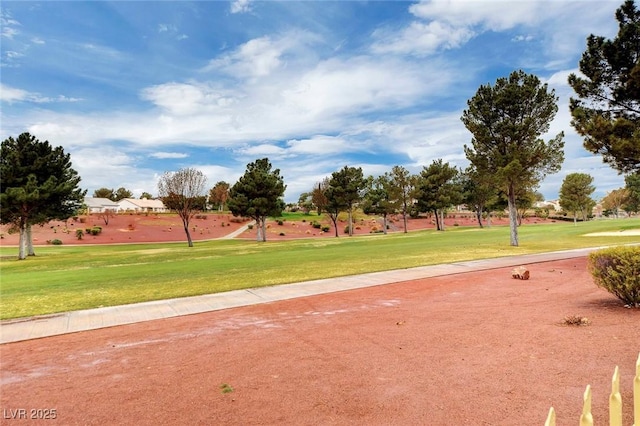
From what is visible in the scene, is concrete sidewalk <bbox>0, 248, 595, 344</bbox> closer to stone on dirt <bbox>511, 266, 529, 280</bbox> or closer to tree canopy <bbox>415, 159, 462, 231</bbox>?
stone on dirt <bbox>511, 266, 529, 280</bbox>

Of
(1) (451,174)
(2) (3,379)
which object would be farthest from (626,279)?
(1) (451,174)

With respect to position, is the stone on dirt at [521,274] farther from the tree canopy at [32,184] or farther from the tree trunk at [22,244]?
the tree trunk at [22,244]

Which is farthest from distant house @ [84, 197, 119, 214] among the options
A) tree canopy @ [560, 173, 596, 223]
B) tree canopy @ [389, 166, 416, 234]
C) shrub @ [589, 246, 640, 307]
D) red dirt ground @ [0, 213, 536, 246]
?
shrub @ [589, 246, 640, 307]

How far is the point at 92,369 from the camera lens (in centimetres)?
626

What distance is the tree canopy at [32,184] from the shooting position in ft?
108

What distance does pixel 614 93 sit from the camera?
1673cm

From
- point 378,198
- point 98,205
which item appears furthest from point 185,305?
point 98,205

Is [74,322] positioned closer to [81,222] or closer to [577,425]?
[577,425]

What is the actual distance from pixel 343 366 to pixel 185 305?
6670 mm

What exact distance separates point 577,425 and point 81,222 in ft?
281

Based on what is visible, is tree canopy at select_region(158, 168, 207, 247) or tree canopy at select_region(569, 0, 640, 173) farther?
tree canopy at select_region(158, 168, 207, 247)

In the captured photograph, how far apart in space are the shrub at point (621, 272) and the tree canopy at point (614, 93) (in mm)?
9183

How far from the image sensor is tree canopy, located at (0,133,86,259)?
32.9m

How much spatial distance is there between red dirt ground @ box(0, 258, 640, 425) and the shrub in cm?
39
